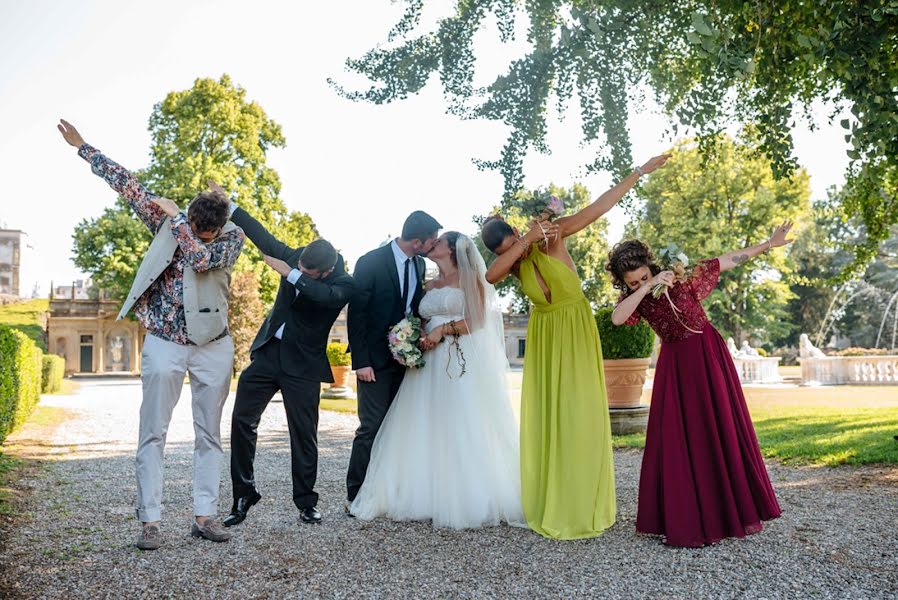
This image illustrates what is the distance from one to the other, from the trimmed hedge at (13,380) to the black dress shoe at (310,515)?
16.2 feet

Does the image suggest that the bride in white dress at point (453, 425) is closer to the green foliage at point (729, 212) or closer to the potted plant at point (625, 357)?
the potted plant at point (625, 357)

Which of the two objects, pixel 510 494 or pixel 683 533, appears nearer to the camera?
pixel 683 533

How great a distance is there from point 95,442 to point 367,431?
22.6ft

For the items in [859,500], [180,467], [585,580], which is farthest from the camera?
[180,467]

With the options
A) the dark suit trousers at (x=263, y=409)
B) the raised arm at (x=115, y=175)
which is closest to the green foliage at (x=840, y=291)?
the dark suit trousers at (x=263, y=409)

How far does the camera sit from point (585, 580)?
11.9 ft

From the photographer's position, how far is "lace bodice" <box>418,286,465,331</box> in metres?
5.40

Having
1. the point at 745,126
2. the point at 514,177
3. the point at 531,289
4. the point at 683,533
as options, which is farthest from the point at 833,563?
the point at 745,126

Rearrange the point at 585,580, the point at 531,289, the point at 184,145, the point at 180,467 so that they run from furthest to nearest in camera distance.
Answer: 1. the point at 184,145
2. the point at 180,467
3. the point at 531,289
4. the point at 585,580

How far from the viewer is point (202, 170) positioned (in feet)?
89.9

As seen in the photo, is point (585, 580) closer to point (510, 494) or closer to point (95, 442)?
point (510, 494)

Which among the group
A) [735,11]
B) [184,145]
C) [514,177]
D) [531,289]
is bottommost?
[531,289]

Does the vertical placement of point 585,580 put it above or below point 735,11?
below

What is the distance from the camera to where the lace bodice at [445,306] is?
540 cm
